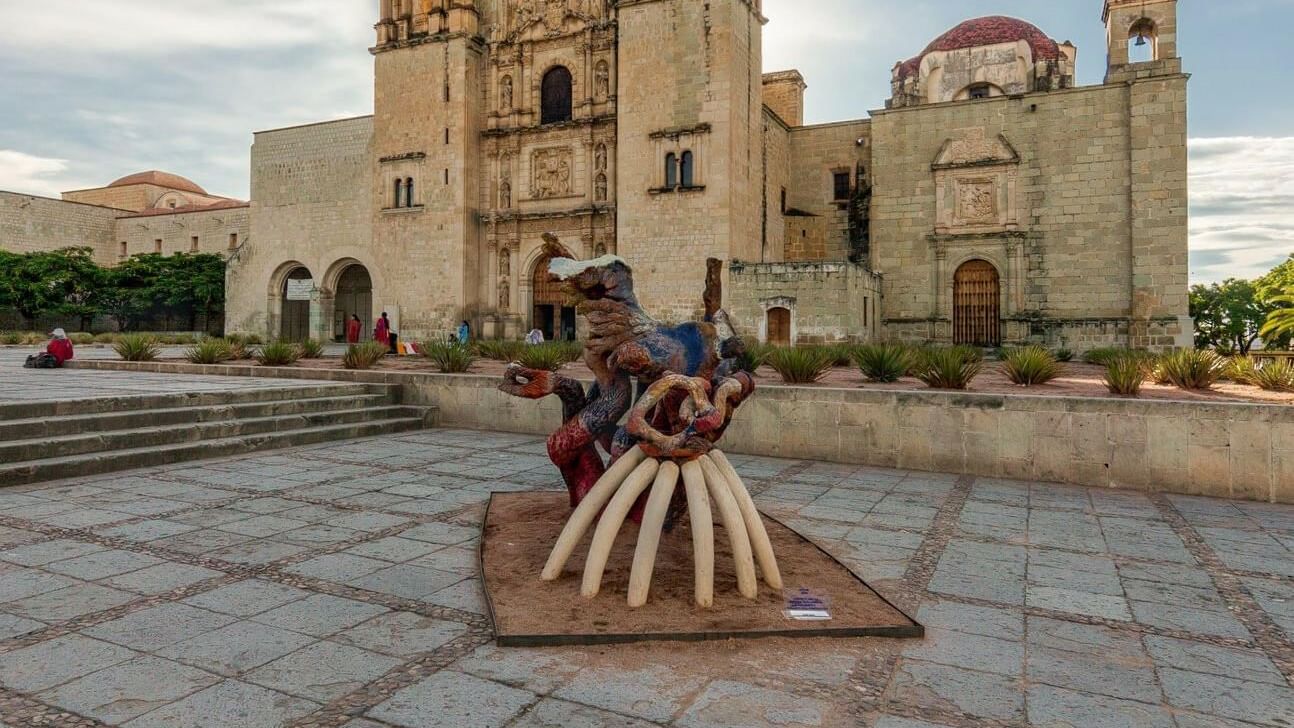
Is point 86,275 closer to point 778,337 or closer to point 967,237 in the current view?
point 778,337

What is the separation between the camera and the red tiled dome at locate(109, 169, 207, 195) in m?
47.0

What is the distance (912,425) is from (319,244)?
87.4ft

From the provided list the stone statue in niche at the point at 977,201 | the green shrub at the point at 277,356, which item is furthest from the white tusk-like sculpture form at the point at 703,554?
the stone statue in niche at the point at 977,201

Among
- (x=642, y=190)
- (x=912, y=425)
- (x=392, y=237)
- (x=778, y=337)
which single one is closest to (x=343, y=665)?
(x=912, y=425)

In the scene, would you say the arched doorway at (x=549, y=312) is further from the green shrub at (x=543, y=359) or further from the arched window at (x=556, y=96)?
the green shrub at (x=543, y=359)

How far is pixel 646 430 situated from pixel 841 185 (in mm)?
24008

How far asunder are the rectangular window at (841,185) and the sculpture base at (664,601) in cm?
2276

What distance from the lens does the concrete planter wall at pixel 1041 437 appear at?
646 cm

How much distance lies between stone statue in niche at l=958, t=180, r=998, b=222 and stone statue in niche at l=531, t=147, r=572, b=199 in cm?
1247

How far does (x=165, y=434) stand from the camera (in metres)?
7.25

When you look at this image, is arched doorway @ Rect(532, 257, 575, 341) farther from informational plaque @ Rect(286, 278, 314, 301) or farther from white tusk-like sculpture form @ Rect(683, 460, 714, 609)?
white tusk-like sculpture form @ Rect(683, 460, 714, 609)

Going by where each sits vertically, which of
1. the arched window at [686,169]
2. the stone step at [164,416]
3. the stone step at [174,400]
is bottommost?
the stone step at [164,416]

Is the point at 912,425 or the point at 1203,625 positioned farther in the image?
the point at 912,425

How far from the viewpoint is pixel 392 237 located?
1044 inches
